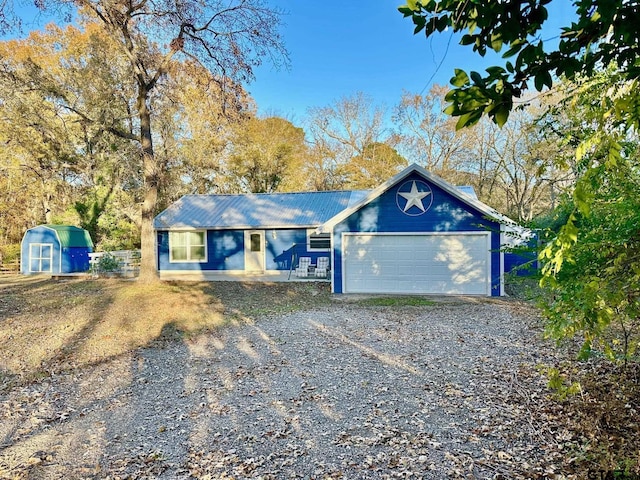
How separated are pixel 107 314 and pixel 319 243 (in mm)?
10127

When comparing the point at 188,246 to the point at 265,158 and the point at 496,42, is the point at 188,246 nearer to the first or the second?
the point at 265,158

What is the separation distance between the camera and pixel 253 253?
62.5 feet

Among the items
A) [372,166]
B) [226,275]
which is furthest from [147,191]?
[372,166]

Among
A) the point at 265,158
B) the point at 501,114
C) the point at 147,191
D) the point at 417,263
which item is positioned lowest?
the point at 417,263

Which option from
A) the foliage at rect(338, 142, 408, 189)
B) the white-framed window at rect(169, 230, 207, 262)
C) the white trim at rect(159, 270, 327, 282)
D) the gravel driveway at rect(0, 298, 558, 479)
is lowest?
the gravel driveway at rect(0, 298, 558, 479)

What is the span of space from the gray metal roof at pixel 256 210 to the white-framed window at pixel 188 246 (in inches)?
22.9

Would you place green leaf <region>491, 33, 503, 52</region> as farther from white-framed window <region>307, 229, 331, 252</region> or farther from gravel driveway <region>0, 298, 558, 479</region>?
white-framed window <region>307, 229, 331, 252</region>

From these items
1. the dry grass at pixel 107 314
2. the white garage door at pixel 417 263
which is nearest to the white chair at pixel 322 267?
the dry grass at pixel 107 314

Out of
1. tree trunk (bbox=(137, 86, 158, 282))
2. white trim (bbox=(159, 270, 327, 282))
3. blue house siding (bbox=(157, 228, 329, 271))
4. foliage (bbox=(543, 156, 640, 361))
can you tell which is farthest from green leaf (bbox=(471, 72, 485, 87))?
blue house siding (bbox=(157, 228, 329, 271))

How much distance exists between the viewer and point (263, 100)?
30.6 metres

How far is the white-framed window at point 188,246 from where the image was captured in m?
19.3

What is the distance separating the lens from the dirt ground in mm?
3404

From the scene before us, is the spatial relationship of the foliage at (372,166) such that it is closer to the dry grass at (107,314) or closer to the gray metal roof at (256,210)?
the gray metal roof at (256,210)

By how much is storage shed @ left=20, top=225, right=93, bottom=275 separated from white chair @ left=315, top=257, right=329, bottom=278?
12523mm
